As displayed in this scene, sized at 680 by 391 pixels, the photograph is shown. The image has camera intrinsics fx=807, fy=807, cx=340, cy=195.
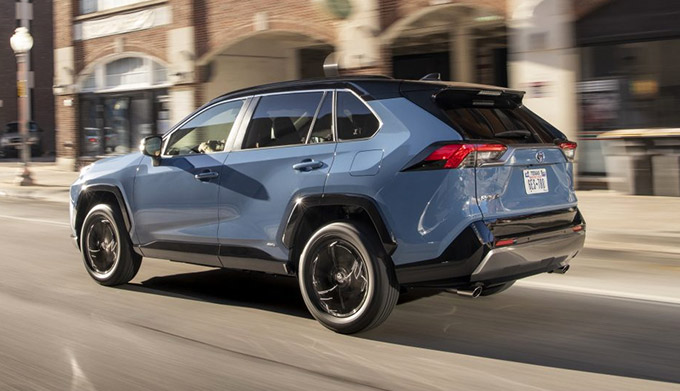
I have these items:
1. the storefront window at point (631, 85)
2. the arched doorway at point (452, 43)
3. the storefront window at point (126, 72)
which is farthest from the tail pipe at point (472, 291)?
the storefront window at point (126, 72)

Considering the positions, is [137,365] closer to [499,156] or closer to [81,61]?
[499,156]

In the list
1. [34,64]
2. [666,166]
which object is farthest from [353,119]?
[34,64]

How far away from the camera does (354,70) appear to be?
18.6 m

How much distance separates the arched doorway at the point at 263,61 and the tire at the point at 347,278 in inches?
657

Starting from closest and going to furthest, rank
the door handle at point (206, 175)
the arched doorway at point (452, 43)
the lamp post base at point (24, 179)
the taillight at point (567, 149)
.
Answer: the taillight at point (567, 149), the door handle at point (206, 175), the arched doorway at point (452, 43), the lamp post base at point (24, 179)

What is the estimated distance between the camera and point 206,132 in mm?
6641

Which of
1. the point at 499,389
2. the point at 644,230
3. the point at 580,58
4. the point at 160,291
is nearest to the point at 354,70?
the point at 580,58

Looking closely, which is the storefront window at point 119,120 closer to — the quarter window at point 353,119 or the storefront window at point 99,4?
the storefront window at point 99,4

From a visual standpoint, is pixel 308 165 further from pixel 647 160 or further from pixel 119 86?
pixel 119 86

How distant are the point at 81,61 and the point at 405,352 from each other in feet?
79.3

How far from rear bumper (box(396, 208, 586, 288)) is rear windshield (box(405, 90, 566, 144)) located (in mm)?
582

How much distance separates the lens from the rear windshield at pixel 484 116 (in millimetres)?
5250

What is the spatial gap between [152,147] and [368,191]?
230 centimetres

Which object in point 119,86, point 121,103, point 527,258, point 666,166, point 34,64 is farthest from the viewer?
point 34,64
